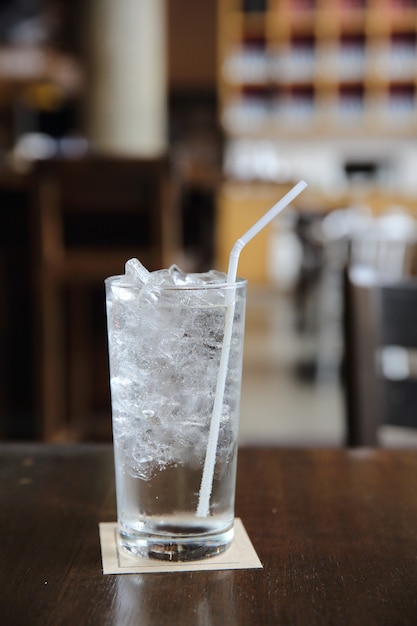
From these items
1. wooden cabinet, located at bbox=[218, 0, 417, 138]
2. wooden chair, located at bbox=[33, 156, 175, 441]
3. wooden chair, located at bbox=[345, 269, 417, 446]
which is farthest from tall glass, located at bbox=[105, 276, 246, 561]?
wooden cabinet, located at bbox=[218, 0, 417, 138]

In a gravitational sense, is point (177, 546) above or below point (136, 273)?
below

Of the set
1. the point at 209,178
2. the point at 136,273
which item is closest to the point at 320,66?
the point at 209,178

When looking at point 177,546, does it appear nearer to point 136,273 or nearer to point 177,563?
point 177,563

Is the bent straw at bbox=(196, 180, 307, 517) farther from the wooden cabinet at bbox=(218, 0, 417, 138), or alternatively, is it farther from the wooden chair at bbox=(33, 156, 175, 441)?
the wooden cabinet at bbox=(218, 0, 417, 138)

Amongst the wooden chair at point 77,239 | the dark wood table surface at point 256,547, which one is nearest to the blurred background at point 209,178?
the wooden chair at point 77,239

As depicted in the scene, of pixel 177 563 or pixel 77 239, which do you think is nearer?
pixel 177 563

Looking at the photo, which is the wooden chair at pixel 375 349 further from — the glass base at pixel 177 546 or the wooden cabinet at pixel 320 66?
the wooden cabinet at pixel 320 66

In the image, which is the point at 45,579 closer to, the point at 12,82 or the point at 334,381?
the point at 334,381
